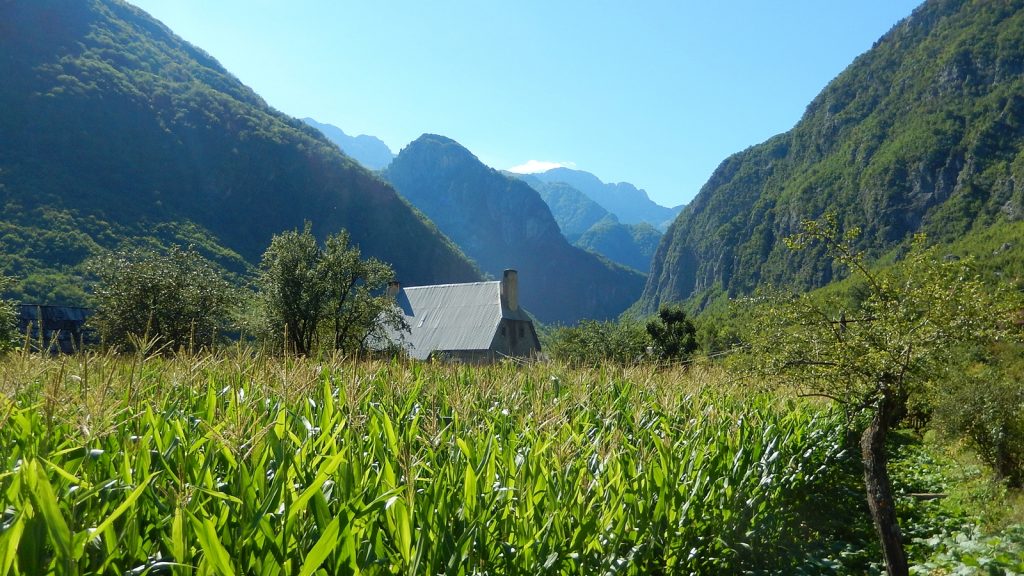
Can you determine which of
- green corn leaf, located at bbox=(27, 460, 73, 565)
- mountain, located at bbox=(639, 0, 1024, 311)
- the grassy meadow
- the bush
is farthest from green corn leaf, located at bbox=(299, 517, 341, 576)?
mountain, located at bbox=(639, 0, 1024, 311)

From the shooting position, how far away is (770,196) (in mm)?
136625

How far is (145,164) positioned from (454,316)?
4816 cm

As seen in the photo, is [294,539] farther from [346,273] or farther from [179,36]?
[179,36]

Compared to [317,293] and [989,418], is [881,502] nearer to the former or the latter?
[989,418]

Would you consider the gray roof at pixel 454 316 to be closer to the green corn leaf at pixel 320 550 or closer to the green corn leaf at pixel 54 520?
the green corn leaf at pixel 320 550

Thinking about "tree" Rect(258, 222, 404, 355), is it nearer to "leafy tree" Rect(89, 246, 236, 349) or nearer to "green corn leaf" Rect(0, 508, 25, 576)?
"leafy tree" Rect(89, 246, 236, 349)

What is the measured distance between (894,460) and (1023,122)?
104m

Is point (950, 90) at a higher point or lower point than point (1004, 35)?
lower

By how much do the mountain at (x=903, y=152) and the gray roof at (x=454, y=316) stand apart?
135 feet

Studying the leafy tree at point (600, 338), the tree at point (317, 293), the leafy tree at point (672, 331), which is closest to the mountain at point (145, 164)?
the tree at point (317, 293)

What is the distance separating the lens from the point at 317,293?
23.5 meters

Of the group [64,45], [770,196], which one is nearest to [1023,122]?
[770,196]

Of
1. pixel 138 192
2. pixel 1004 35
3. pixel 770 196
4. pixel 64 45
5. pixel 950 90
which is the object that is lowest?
pixel 138 192

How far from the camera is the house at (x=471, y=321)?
130ft
